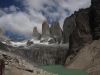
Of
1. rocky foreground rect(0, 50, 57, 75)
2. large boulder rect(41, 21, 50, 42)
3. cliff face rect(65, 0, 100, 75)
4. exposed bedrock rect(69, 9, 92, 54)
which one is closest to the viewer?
rocky foreground rect(0, 50, 57, 75)

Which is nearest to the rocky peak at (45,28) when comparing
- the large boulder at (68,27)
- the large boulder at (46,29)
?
the large boulder at (46,29)

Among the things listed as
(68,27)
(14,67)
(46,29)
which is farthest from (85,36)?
(46,29)

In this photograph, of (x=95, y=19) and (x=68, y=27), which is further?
(x=68, y=27)

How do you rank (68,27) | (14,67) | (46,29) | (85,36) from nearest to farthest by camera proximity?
(14,67) < (85,36) < (68,27) < (46,29)

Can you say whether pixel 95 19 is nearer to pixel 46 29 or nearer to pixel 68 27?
pixel 68 27

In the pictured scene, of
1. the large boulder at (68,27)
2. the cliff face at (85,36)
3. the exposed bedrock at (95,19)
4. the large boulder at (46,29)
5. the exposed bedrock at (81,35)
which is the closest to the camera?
the cliff face at (85,36)

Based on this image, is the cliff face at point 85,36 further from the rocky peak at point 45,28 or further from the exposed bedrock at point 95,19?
the rocky peak at point 45,28

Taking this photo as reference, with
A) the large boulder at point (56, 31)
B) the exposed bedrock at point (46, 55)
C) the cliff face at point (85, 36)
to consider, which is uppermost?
the large boulder at point (56, 31)

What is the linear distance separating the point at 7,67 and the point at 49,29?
183236 millimetres

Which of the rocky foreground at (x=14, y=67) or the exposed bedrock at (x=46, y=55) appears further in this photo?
the exposed bedrock at (x=46, y=55)

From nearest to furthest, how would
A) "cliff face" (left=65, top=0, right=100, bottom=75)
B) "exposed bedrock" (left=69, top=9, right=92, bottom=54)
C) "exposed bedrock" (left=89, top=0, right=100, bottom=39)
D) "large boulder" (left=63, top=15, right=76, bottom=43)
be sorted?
1. "cliff face" (left=65, top=0, right=100, bottom=75)
2. "exposed bedrock" (left=89, top=0, right=100, bottom=39)
3. "exposed bedrock" (left=69, top=9, right=92, bottom=54)
4. "large boulder" (left=63, top=15, right=76, bottom=43)

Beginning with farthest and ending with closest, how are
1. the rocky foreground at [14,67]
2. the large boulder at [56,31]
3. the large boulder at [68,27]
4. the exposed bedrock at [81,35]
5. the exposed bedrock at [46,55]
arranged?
the large boulder at [56,31], the large boulder at [68,27], the exposed bedrock at [46,55], the exposed bedrock at [81,35], the rocky foreground at [14,67]

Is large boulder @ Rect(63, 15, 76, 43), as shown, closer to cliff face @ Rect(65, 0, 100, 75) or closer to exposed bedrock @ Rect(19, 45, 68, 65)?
exposed bedrock @ Rect(19, 45, 68, 65)

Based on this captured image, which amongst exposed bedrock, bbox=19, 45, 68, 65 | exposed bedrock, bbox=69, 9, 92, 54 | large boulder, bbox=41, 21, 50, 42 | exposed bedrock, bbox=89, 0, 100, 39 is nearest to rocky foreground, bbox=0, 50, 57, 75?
exposed bedrock, bbox=89, 0, 100, 39
